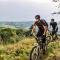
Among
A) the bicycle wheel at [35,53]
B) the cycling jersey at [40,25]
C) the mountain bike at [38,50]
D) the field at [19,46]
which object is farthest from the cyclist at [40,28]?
the field at [19,46]

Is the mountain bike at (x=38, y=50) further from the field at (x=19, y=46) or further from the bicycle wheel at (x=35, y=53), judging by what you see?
the field at (x=19, y=46)

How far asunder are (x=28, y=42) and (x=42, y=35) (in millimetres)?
9666

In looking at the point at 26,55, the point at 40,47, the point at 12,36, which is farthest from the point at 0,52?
the point at 12,36

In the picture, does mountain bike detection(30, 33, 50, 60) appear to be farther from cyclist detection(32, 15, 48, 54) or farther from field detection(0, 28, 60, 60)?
field detection(0, 28, 60, 60)

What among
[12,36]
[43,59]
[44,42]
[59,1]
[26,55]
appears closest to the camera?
[44,42]

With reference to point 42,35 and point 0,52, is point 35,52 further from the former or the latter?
point 0,52

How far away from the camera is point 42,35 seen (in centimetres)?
1527

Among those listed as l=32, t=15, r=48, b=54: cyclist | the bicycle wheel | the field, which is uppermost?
l=32, t=15, r=48, b=54: cyclist

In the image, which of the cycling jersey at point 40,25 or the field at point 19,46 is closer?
the cycling jersey at point 40,25

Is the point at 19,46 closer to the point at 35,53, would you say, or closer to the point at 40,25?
the point at 35,53

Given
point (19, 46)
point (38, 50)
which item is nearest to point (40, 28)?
point (38, 50)

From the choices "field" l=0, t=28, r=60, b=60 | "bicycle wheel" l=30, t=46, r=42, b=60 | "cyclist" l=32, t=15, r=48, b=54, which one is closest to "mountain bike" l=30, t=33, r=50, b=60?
"bicycle wheel" l=30, t=46, r=42, b=60

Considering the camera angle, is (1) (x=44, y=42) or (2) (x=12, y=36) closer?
(1) (x=44, y=42)

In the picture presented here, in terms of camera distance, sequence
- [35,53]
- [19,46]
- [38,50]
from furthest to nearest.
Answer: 1. [19,46]
2. [38,50]
3. [35,53]
